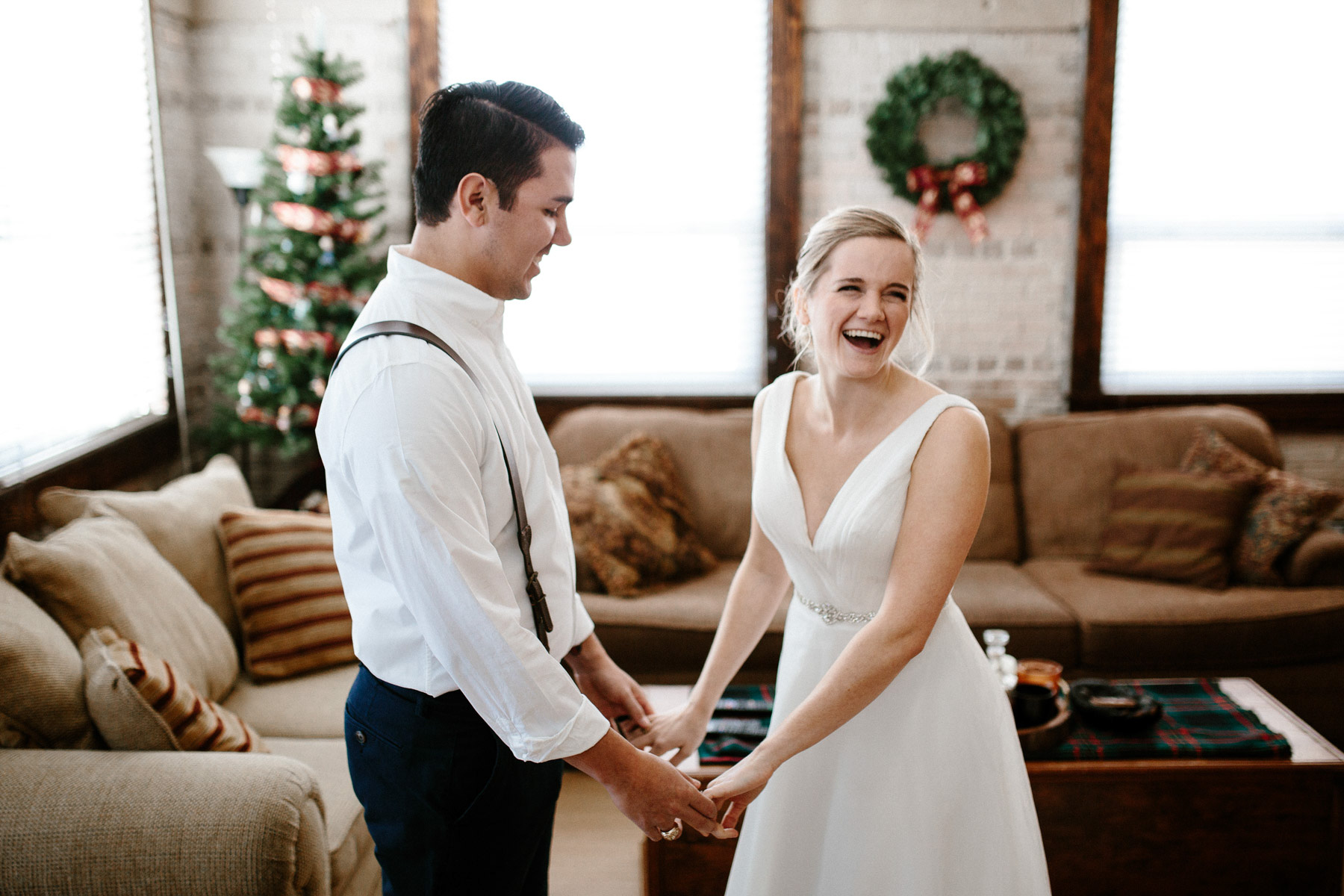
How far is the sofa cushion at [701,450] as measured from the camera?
360 cm

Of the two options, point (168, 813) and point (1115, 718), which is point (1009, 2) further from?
point (168, 813)

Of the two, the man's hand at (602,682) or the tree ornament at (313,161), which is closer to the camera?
the man's hand at (602,682)

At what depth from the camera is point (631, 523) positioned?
128 inches

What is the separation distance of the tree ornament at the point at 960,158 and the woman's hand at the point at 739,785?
2.79m

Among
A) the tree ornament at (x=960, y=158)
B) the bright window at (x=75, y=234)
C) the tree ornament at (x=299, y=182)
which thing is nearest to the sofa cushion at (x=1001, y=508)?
the tree ornament at (x=960, y=158)

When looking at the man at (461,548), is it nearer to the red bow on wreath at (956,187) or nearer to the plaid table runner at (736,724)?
the plaid table runner at (736,724)

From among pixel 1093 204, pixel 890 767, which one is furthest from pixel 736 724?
pixel 1093 204

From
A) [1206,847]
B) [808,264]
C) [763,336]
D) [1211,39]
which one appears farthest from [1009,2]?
[1206,847]

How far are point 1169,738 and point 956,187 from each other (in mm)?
2245

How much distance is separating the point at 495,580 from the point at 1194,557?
2.78 metres

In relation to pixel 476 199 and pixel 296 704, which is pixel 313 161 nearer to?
pixel 296 704

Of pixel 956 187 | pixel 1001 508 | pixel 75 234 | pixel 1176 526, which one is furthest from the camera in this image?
pixel 956 187

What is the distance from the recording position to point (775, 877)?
1.63 metres

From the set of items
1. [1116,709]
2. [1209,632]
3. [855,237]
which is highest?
[855,237]
